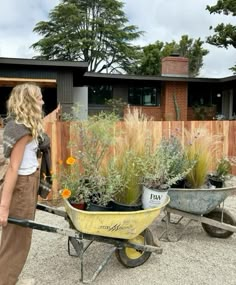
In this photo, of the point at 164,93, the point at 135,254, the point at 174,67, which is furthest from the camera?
the point at 174,67

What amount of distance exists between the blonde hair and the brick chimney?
18.2 m

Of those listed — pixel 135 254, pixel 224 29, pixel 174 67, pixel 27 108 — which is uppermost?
pixel 224 29

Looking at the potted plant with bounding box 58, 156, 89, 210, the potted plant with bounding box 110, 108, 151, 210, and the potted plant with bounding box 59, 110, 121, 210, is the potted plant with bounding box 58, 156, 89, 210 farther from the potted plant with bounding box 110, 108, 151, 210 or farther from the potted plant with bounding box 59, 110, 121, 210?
the potted plant with bounding box 110, 108, 151, 210

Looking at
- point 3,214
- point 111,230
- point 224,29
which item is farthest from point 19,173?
point 224,29

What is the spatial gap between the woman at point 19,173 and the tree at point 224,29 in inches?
785

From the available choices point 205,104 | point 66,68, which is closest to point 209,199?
point 66,68

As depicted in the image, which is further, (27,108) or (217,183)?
(217,183)

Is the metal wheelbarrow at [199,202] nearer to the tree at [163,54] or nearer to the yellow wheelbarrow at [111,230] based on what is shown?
the yellow wheelbarrow at [111,230]

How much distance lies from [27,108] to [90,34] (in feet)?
119

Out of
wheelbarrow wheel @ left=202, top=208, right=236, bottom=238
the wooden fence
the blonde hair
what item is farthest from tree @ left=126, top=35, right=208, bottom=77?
the blonde hair

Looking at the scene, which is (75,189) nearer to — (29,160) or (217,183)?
(29,160)

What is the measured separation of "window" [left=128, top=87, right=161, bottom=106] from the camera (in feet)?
64.3

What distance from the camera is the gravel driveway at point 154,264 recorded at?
3084mm

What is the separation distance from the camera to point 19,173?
253cm
